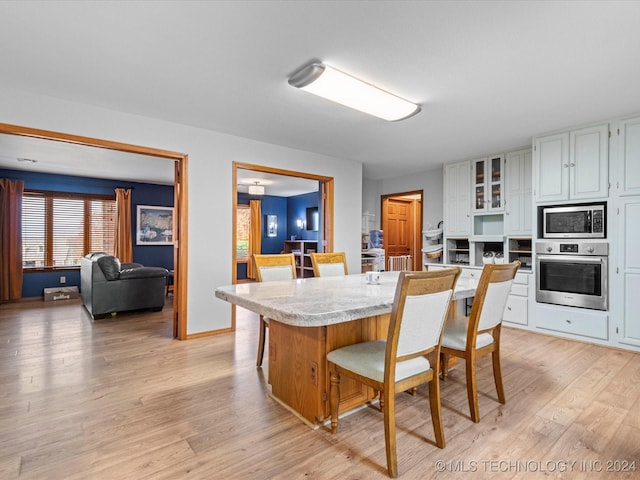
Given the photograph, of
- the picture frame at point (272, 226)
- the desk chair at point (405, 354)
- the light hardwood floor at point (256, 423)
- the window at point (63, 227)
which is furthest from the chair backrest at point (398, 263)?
the window at point (63, 227)

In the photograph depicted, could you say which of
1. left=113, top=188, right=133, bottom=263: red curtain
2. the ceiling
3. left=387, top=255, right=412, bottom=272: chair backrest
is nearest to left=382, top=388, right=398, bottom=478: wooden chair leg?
the ceiling

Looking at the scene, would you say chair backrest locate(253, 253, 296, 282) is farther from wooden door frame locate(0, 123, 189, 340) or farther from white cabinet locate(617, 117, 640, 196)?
white cabinet locate(617, 117, 640, 196)

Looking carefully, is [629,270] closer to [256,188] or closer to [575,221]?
[575,221]

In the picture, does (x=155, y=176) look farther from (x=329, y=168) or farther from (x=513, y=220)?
(x=513, y=220)

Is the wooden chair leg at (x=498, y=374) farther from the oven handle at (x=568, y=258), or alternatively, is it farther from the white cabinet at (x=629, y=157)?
the white cabinet at (x=629, y=157)

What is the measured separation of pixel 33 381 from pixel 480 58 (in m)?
4.01

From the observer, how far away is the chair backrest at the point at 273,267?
2.99 m

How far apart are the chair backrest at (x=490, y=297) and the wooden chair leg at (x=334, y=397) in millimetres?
840

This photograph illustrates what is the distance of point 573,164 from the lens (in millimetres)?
3688

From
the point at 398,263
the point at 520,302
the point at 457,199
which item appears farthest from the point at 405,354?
the point at 398,263

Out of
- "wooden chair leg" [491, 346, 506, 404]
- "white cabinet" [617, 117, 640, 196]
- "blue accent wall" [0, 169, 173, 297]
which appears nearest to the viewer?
"wooden chair leg" [491, 346, 506, 404]

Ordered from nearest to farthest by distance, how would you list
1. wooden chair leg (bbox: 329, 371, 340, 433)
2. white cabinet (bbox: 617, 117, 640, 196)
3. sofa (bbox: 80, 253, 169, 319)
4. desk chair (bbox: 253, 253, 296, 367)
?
wooden chair leg (bbox: 329, 371, 340, 433) < desk chair (bbox: 253, 253, 296, 367) < white cabinet (bbox: 617, 117, 640, 196) < sofa (bbox: 80, 253, 169, 319)

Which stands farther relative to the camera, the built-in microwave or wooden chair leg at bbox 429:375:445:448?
the built-in microwave

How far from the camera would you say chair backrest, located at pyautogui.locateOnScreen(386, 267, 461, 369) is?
1526mm
